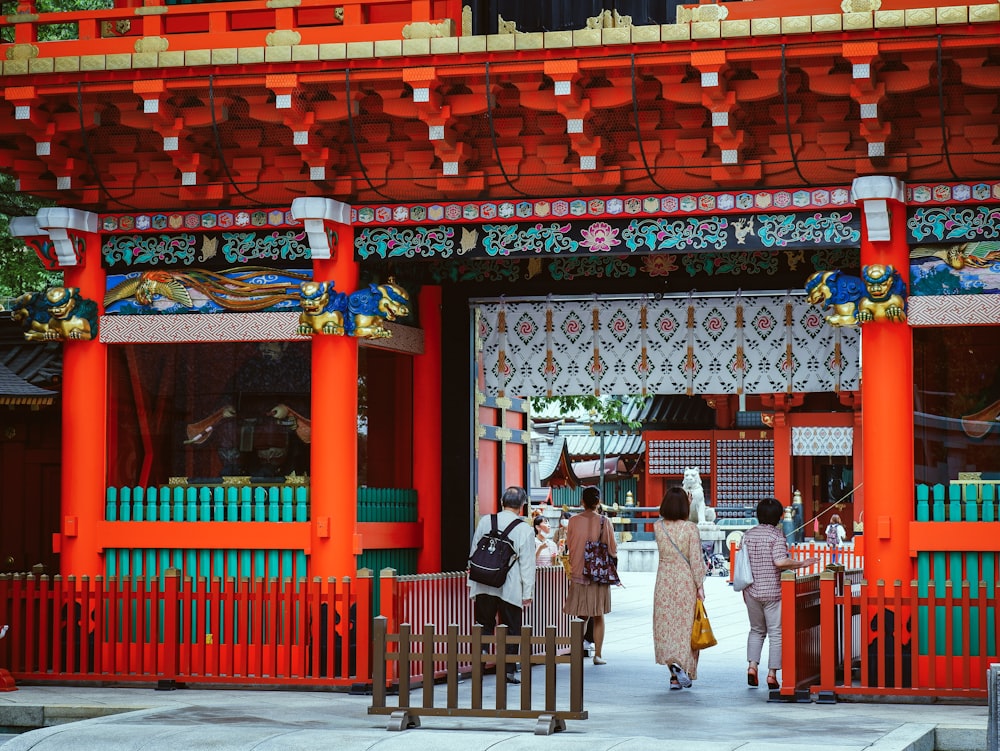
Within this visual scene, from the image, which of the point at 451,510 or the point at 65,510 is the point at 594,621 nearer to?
the point at 451,510

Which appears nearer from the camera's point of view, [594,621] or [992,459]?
[992,459]

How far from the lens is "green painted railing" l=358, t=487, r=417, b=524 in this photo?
13961mm

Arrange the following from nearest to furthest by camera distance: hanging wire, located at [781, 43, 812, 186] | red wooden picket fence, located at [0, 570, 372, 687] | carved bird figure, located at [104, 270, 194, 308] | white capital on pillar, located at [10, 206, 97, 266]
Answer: hanging wire, located at [781, 43, 812, 186] → red wooden picket fence, located at [0, 570, 372, 687] → white capital on pillar, located at [10, 206, 97, 266] → carved bird figure, located at [104, 270, 194, 308]

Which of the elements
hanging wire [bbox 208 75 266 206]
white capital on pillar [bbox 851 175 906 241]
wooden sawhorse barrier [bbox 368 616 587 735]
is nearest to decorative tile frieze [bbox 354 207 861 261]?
white capital on pillar [bbox 851 175 906 241]

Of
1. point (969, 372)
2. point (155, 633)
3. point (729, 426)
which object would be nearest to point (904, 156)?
point (969, 372)

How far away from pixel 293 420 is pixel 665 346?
148 inches

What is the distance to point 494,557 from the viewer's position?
12.6 m

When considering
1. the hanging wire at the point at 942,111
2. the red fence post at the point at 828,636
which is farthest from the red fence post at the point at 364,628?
the hanging wire at the point at 942,111

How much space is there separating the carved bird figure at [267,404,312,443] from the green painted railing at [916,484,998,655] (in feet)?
18.0

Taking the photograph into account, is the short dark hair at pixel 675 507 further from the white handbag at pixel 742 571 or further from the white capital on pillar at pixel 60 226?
the white capital on pillar at pixel 60 226

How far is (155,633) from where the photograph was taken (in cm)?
1307

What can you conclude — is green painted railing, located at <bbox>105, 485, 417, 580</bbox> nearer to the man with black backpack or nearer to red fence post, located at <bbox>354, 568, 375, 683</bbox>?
red fence post, located at <bbox>354, 568, 375, 683</bbox>

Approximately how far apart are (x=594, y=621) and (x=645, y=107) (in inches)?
224

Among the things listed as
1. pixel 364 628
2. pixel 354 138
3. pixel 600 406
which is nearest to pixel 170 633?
pixel 364 628
